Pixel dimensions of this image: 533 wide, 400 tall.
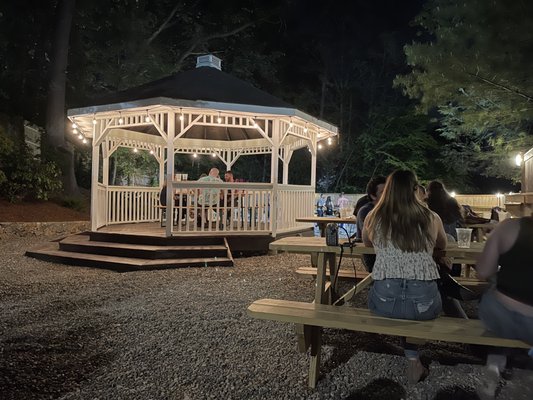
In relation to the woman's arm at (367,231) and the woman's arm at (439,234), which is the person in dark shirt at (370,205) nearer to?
the woman's arm at (367,231)

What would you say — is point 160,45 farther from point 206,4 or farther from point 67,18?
point 67,18

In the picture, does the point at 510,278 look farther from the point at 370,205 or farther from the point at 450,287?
the point at 370,205

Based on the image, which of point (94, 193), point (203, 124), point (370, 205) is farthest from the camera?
point (94, 193)

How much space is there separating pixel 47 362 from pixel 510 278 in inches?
126

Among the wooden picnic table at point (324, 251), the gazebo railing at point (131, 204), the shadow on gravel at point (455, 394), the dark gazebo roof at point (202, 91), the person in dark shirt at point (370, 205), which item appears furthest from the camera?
the gazebo railing at point (131, 204)

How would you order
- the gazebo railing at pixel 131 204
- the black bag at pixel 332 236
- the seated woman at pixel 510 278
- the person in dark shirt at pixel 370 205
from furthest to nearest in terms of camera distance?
the gazebo railing at pixel 131 204 → the person in dark shirt at pixel 370 205 → the black bag at pixel 332 236 → the seated woman at pixel 510 278

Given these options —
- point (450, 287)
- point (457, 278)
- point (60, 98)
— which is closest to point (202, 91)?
point (457, 278)

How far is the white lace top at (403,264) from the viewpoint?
2543 millimetres

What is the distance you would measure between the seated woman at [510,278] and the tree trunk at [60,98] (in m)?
14.9

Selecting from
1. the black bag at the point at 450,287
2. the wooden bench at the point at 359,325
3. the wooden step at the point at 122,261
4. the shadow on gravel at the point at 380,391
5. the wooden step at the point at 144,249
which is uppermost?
the black bag at the point at 450,287

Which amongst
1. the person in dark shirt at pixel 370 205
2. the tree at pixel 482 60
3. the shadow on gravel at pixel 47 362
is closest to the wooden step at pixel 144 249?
the shadow on gravel at pixel 47 362

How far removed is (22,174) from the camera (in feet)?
38.9

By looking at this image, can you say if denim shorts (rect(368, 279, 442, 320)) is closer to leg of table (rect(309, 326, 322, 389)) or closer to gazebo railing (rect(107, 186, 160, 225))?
leg of table (rect(309, 326, 322, 389))

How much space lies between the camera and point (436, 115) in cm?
2348
